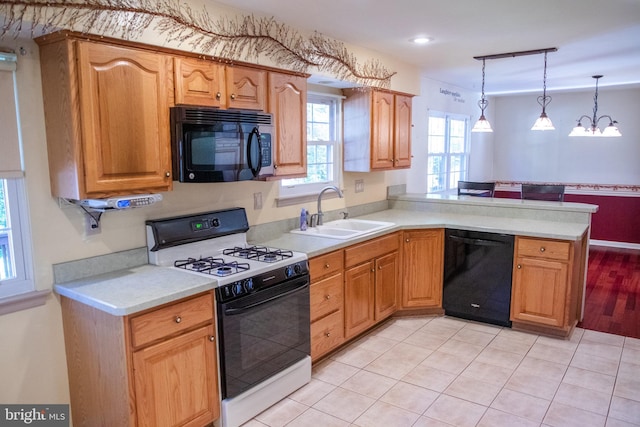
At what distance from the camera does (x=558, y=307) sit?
3586 millimetres

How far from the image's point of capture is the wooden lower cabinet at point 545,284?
11.6ft

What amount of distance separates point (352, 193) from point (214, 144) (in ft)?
6.60

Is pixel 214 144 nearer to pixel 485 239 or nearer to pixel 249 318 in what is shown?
pixel 249 318

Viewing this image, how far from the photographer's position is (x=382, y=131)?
13.7 feet

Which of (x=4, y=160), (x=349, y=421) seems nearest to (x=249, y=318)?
(x=349, y=421)

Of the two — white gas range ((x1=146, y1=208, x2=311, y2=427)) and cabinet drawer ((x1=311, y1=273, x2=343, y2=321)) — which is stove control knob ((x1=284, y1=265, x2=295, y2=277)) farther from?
cabinet drawer ((x1=311, y1=273, x2=343, y2=321))

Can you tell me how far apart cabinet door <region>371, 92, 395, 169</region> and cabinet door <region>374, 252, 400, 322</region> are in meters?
0.88

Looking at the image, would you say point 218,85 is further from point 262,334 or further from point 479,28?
point 479,28

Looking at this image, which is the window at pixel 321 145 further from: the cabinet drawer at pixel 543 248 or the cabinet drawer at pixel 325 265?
the cabinet drawer at pixel 543 248

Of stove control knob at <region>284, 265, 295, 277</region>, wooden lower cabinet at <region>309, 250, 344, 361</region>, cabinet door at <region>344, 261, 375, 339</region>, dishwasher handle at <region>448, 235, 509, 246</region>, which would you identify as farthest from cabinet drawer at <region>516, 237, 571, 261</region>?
stove control knob at <region>284, 265, 295, 277</region>

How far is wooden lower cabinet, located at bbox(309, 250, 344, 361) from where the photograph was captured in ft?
10.1

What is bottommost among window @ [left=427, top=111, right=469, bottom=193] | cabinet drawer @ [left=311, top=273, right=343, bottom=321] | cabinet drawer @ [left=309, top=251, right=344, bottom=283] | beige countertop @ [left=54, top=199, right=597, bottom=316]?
cabinet drawer @ [left=311, top=273, right=343, bottom=321]

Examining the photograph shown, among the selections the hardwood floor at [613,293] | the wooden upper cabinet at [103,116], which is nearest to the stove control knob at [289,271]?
the wooden upper cabinet at [103,116]

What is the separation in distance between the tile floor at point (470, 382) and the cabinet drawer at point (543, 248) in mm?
686
